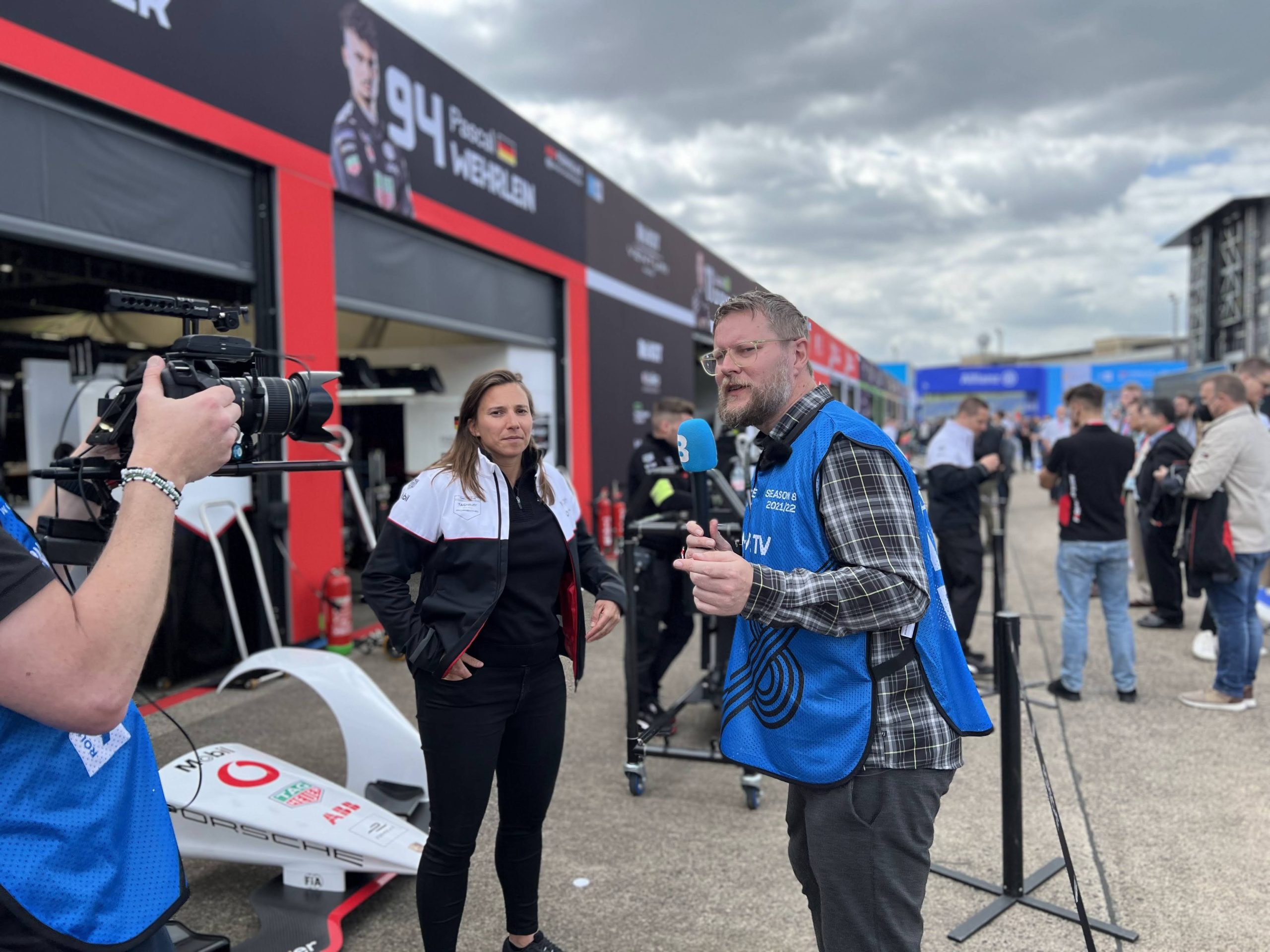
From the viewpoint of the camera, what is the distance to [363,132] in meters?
6.69

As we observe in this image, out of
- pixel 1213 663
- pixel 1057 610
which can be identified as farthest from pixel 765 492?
pixel 1057 610

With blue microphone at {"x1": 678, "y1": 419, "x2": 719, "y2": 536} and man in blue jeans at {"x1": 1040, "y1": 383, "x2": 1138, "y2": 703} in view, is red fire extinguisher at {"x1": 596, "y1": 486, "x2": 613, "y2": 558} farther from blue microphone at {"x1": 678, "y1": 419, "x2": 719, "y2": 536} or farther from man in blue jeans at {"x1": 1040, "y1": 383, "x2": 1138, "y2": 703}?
blue microphone at {"x1": 678, "y1": 419, "x2": 719, "y2": 536}

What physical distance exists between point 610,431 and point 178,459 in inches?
422

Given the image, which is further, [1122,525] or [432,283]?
[432,283]

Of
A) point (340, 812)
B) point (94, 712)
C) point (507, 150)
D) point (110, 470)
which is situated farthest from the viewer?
point (507, 150)

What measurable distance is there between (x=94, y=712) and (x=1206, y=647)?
6992mm

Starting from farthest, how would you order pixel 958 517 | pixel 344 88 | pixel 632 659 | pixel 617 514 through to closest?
pixel 617 514, pixel 344 88, pixel 958 517, pixel 632 659

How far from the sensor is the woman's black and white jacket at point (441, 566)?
2.32 m

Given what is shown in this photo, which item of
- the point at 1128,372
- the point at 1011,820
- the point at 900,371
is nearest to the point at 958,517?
the point at 1011,820

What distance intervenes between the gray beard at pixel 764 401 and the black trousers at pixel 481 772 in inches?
39.8

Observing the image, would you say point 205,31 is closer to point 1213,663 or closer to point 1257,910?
point 1257,910

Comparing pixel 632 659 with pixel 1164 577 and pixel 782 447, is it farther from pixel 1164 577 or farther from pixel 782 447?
pixel 1164 577

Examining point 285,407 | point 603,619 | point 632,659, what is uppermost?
point 285,407

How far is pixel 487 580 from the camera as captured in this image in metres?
2.38
